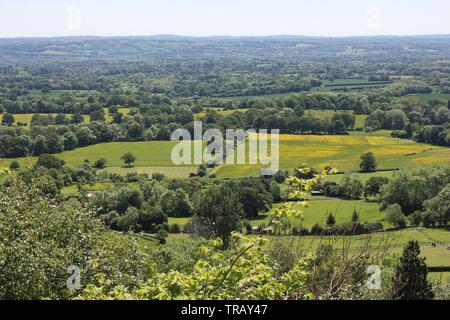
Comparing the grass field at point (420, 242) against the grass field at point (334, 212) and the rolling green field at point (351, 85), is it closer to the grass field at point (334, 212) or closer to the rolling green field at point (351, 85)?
the grass field at point (334, 212)

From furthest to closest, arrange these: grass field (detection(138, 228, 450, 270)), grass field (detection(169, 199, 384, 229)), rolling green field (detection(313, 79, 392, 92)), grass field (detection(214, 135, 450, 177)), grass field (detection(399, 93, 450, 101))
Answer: rolling green field (detection(313, 79, 392, 92))
grass field (detection(399, 93, 450, 101))
grass field (detection(214, 135, 450, 177))
grass field (detection(169, 199, 384, 229))
grass field (detection(138, 228, 450, 270))

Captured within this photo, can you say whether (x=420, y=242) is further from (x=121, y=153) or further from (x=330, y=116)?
(x=330, y=116)

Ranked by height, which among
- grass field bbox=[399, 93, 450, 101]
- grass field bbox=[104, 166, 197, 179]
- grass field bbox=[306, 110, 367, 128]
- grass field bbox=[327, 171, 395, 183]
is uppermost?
grass field bbox=[399, 93, 450, 101]

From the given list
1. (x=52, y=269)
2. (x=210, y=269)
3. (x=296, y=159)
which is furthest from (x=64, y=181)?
(x=210, y=269)

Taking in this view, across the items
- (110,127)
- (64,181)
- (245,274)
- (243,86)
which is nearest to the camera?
(245,274)

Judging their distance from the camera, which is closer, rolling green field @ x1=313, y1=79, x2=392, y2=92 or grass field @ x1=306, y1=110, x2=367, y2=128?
grass field @ x1=306, y1=110, x2=367, y2=128

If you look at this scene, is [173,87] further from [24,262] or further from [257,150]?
[24,262]

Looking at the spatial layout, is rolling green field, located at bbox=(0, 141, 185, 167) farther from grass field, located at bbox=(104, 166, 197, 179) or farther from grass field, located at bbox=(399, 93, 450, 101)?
grass field, located at bbox=(399, 93, 450, 101)

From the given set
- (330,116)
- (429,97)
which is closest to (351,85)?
(429,97)

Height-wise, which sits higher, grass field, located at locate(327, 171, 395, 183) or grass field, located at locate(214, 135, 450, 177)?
grass field, located at locate(214, 135, 450, 177)

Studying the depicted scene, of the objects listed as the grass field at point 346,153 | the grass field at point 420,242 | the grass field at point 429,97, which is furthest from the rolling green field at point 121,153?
the grass field at point 429,97

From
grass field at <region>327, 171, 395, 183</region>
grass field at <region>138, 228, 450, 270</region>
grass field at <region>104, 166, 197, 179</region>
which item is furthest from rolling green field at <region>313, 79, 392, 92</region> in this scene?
grass field at <region>138, 228, 450, 270</region>
